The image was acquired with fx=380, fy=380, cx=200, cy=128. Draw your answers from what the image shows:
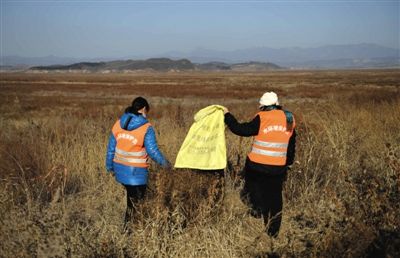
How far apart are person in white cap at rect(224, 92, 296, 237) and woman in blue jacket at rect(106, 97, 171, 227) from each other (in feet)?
3.03

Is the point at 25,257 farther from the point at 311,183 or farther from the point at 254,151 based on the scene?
the point at 311,183

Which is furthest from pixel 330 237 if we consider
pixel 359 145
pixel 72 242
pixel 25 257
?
pixel 359 145

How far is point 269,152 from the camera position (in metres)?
4.16

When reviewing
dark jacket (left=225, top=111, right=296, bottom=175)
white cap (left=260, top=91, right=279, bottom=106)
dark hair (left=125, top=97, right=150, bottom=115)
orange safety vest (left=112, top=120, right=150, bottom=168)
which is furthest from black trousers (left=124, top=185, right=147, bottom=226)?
white cap (left=260, top=91, right=279, bottom=106)

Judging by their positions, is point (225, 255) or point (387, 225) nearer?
point (387, 225)

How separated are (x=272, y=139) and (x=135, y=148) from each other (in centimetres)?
150

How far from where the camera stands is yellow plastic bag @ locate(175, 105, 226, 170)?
14.6 feet

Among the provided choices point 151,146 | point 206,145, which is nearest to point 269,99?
point 206,145

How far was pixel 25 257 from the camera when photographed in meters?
3.02

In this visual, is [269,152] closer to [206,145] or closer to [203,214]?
[206,145]

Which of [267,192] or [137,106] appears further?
[267,192]

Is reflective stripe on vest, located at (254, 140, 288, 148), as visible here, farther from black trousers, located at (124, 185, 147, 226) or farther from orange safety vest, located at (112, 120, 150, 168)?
black trousers, located at (124, 185, 147, 226)

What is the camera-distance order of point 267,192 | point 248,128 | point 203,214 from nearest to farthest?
point 203,214 → point 248,128 → point 267,192

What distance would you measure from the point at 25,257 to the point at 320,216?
2.63m
